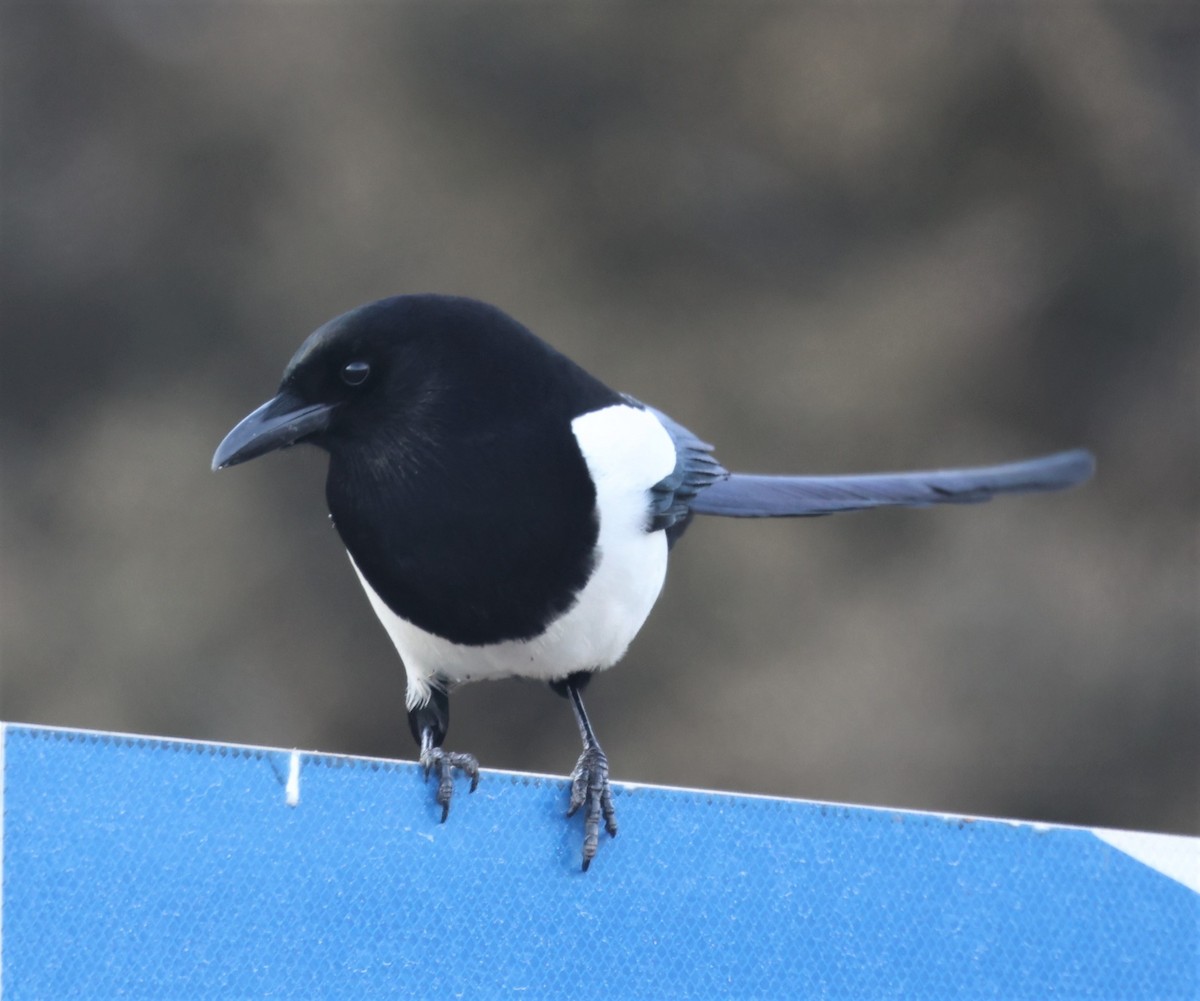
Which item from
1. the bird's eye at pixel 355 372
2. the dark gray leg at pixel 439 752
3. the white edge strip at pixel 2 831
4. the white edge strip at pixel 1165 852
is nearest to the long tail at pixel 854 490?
the dark gray leg at pixel 439 752

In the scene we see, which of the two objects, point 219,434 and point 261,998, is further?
point 219,434

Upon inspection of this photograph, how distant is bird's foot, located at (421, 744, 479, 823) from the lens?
0.87m

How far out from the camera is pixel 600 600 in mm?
1190

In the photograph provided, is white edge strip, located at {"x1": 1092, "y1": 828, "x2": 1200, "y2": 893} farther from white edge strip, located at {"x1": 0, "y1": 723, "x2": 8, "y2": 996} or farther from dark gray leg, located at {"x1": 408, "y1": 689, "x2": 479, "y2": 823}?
white edge strip, located at {"x1": 0, "y1": 723, "x2": 8, "y2": 996}

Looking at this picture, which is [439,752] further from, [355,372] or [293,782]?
[355,372]

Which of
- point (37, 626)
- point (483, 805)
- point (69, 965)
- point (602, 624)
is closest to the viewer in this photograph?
point (69, 965)

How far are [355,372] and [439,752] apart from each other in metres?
0.31

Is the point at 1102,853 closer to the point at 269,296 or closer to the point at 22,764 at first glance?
the point at 22,764

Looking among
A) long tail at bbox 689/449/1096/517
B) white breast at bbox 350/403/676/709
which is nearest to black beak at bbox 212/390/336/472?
white breast at bbox 350/403/676/709

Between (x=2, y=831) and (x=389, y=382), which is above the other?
(x=389, y=382)

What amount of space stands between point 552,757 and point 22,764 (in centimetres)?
223

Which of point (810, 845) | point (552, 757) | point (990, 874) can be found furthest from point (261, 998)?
point (552, 757)

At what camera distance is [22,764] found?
2.55 ft

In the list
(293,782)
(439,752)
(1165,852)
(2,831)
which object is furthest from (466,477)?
(1165,852)
